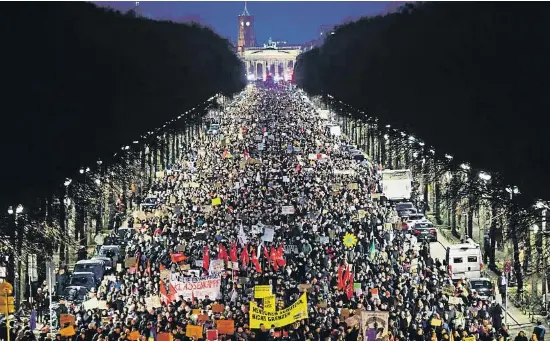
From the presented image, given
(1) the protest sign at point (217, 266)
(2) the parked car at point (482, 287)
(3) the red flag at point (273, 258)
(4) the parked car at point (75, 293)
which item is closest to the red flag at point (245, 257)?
(3) the red flag at point (273, 258)

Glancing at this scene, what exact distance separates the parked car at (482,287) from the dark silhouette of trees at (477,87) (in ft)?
7.99

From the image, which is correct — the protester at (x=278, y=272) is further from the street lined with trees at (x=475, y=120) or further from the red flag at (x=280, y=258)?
the street lined with trees at (x=475, y=120)

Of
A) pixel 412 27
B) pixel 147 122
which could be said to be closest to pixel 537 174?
pixel 147 122

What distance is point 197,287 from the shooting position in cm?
2538

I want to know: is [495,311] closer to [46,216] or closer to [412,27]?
[46,216]

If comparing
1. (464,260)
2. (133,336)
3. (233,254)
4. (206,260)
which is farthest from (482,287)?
(133,336)

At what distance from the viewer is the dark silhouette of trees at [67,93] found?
35.6 metres

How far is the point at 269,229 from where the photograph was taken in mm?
35156

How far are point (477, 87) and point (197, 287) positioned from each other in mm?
21682

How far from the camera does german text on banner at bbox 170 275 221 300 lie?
25.3 metres

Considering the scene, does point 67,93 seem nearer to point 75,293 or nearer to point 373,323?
point 75,293

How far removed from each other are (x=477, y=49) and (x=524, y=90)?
409 inches

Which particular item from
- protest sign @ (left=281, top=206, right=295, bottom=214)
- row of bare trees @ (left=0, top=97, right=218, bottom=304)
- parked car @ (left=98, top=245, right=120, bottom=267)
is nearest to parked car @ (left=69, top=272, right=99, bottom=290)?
row of bare trees @ (left=0, top=97, right=218, bottom=304)

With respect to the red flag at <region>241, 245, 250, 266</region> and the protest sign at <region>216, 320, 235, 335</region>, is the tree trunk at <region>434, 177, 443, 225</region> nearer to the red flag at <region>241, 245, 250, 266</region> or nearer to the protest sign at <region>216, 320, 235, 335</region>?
the red flag at <region>241, 245, 250, 266</region>
